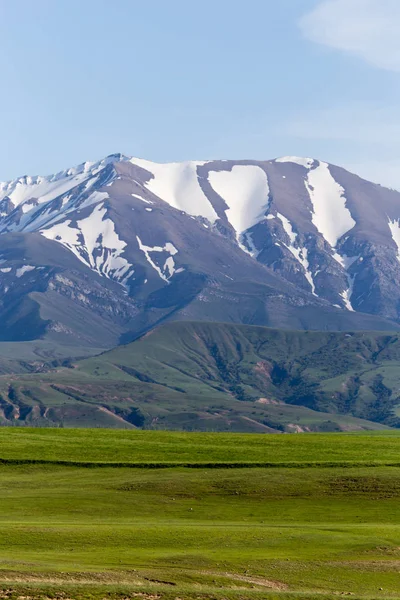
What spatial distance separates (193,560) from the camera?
5369cm

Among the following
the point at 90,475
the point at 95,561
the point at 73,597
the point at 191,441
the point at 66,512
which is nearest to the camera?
the point at 73,597

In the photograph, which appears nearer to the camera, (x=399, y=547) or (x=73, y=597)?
(x=73, y=597)

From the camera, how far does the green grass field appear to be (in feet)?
161

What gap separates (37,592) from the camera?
43.9 metres

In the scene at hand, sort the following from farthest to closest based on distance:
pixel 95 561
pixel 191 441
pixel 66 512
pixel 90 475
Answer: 1. pixel 191 441
2. pixel 90 475
3. pixel 66 512
4. pixel 95 561

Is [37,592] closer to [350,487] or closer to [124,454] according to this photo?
[350,487]

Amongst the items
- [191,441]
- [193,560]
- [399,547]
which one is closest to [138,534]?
[193,560]

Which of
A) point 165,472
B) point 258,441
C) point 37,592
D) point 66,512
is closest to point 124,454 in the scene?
point 165,472

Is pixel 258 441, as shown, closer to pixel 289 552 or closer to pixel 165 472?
pixel 165 472

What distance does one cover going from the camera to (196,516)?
69.2 meters

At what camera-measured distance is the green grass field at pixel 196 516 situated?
4906 centimetres

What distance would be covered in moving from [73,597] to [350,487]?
121 feet

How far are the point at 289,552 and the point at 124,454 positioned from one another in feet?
119

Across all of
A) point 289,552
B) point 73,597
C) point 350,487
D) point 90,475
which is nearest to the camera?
point 73,597
